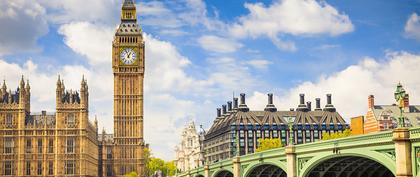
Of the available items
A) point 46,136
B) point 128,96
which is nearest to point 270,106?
point 128,96

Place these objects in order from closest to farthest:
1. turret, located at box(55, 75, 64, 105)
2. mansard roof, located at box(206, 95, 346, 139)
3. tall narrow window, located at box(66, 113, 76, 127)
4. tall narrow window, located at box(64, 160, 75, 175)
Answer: tall narrow window, located at box(64, 160, 75, 175)
tall narrow window, located at box(66, 113, 76, 127)
turret, located at box(55, 75, 64, 105)
mansard roof, located at box(206, 95, 346, 139)

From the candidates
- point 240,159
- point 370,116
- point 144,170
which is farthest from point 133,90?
point 240,159

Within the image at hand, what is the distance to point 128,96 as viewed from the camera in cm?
14950

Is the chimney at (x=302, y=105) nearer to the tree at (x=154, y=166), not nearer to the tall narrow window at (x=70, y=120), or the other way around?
the tree at (x=154, y=166)

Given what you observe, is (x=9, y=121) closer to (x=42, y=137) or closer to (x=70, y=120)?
(x=42, y=137)

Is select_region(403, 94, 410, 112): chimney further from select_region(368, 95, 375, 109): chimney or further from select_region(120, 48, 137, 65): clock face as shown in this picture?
select_region(120, 48, 137, 65): clock face

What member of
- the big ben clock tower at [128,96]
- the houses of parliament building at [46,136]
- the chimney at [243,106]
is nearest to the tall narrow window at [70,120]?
the houses of parliament building at [46,136]

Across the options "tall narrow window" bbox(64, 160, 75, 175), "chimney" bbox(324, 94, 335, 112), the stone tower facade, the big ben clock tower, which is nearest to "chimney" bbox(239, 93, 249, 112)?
"chimney" bbox(324, 94, 335, 112)

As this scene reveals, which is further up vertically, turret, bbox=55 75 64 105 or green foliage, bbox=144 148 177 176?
turret, bbox=55 75 64 105

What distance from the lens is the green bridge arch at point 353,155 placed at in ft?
111

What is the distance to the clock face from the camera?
150m

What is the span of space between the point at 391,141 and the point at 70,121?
101251 mm

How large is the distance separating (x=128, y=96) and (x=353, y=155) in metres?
114

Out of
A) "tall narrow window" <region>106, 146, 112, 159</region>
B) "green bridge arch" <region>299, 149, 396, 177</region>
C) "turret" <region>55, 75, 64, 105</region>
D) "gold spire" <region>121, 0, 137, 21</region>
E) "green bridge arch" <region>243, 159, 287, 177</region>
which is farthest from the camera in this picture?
Result: "tall narrow window" <region>106, 146, 112, 159</region>
